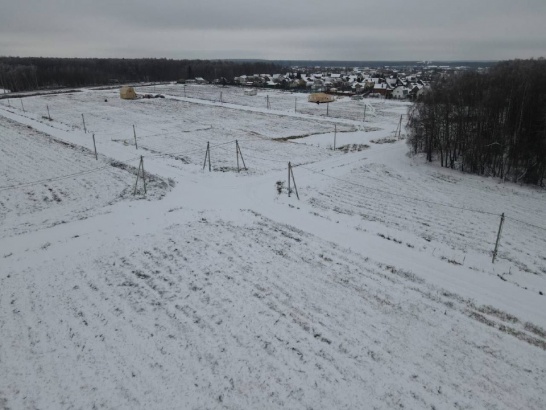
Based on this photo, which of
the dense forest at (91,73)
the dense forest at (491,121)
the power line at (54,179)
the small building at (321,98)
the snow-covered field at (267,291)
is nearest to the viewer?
the snow-covered field at (267,291)

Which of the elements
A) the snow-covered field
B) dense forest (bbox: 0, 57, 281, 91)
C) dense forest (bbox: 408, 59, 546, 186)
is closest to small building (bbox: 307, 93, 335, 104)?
dense forest (bbox: 408, 59, 546, 186)

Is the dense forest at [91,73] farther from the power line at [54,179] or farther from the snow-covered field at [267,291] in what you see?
the snow-covered field at [267,291]

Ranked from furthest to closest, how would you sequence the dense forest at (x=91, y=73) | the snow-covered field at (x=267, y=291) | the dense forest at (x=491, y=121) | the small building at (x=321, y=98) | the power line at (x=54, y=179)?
the dense forest at (x=91, y=73), the small building at (x=321, y=98), the dense forest at (x=491, y=121), the power line at (x=54, y=179), the snow-covered field at (x=267, y=291)

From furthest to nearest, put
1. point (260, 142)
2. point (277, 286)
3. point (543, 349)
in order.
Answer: point (260, 142), point (277, 286), point (543, 349)

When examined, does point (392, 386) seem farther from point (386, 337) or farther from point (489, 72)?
point (489, 72)

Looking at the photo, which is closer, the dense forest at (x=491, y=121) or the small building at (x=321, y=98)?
the dense forest at (x=491, y=121)

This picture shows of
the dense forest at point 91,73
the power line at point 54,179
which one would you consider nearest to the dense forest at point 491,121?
the power line at point 54,179

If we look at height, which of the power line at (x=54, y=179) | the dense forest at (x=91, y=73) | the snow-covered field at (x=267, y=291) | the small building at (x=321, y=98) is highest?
the dense forest at (x=91, y=73)

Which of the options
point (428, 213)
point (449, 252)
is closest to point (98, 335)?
point (449, 252)
